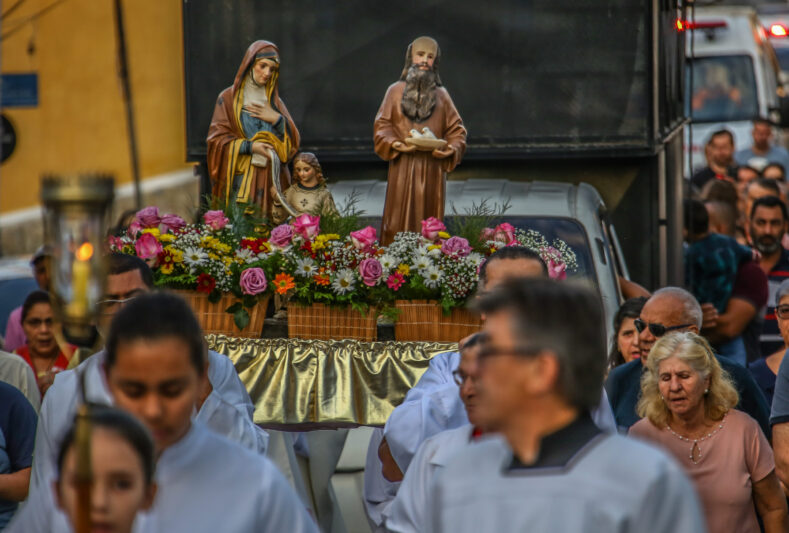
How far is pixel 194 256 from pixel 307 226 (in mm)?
520

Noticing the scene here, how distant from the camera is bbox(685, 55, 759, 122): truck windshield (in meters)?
16.8

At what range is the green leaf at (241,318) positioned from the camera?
256 inches

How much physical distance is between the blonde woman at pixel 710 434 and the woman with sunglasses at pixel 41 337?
3358 mm

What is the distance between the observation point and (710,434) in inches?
209

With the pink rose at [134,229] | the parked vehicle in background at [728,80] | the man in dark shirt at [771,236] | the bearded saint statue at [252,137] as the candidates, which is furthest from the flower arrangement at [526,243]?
the parked vehicle in background at [728,80]

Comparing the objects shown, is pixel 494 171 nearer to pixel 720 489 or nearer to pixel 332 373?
pixel 332 373

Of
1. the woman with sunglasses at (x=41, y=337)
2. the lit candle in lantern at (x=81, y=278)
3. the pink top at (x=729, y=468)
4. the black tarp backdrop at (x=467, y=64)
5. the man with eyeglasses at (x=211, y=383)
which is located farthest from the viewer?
the black tarp backdrop at (x=467, y=64)

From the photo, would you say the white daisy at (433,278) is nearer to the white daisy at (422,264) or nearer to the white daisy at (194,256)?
the white daisy at (422,264)

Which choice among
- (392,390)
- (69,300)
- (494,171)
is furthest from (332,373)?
(494,171)

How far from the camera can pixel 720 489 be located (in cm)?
518

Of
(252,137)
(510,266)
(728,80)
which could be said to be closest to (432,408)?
(510,266)

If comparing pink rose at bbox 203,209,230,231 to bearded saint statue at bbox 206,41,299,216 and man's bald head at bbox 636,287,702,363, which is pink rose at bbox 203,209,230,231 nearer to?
bearded saint statue at bbox 206,41,299,216

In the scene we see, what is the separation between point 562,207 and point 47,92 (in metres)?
10.4

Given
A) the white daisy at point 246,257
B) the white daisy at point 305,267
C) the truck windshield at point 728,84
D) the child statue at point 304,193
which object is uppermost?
the truck windshield at point 728,84
